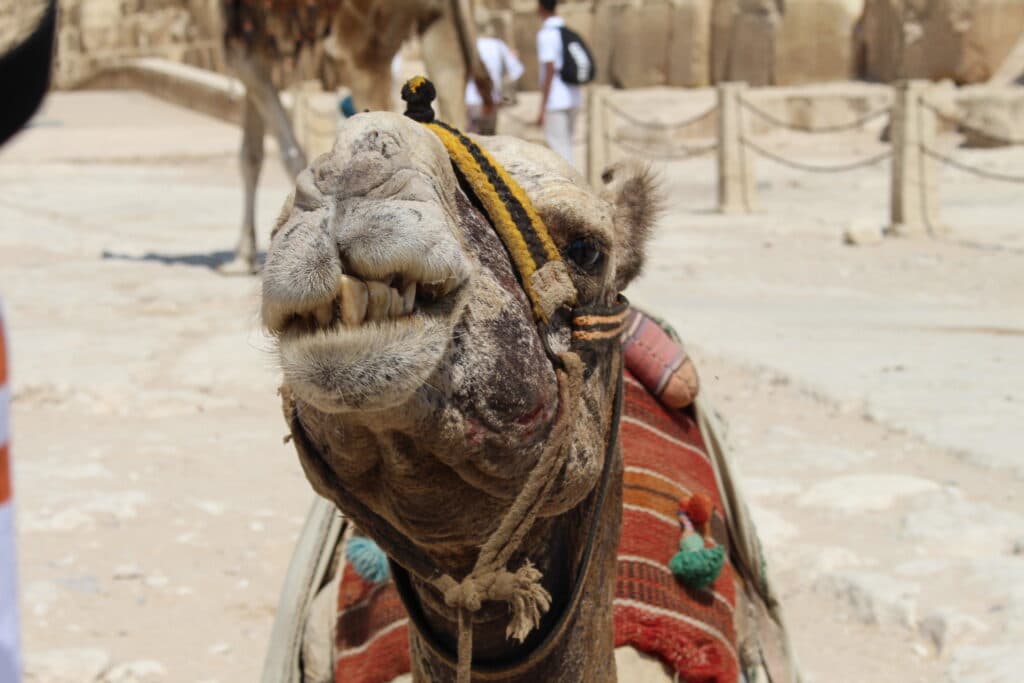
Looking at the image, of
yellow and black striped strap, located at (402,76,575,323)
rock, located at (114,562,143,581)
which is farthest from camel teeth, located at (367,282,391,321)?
rock, located at (114,562,143,581)

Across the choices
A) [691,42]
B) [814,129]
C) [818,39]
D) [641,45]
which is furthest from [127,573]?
[641,45]

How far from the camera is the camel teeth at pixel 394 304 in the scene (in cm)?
178

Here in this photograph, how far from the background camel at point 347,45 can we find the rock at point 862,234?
13.2 feet

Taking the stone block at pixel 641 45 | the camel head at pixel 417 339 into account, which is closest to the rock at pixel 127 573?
the camel head at pixel 417 339

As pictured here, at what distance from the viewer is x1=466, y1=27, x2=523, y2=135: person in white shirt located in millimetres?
12070

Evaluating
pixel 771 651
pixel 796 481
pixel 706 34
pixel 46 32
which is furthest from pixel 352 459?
pixel 706 34

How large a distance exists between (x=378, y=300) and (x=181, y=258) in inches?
471

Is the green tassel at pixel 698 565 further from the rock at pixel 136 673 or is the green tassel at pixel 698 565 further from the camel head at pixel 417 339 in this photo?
the rock at pixel 136 673

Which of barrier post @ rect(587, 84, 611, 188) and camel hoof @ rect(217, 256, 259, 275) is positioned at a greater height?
barrier post @ rect(587, 84, 611, 188)

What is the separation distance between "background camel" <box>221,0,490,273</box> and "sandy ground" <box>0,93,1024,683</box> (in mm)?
1313

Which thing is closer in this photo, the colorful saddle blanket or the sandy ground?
the colorful saddle blanket

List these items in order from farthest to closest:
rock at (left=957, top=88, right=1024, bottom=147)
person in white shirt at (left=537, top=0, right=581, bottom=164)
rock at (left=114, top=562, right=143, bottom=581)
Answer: rock at (left=957, top=88, right=1024, bottom=147)
person in white shirt at (left=537, top=0, right=581, bottom=164)
rock at (left=114, top=562, right=143, bottom=581)

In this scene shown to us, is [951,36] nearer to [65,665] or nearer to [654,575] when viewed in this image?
[65,665]

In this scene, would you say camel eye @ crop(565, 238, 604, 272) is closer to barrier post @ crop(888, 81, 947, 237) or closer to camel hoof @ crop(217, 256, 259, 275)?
camel hoof @ crop(217, 256, 259, 275)
